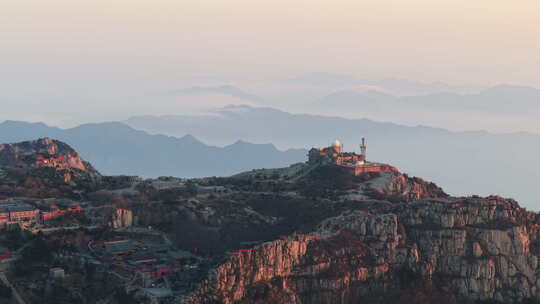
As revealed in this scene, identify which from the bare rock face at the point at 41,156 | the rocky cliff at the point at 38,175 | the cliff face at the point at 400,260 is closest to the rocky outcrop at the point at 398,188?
the cliff face at the point at 400,260

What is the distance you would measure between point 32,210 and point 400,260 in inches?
1783

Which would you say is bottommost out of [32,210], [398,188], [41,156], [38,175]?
[32,210]

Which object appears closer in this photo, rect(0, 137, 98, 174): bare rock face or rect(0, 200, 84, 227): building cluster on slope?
rect(0, 200, 84, 227): building cluster on slope

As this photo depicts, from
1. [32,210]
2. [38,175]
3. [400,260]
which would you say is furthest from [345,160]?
[32,210]

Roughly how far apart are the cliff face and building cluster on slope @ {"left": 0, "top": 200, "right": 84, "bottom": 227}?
3374 cm

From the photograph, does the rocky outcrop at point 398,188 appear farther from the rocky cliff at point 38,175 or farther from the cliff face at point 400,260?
the rocky cliff at point 38,175

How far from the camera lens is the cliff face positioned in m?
85.9

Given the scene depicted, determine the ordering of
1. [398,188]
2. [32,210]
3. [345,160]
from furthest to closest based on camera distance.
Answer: [345,160] < [398,188] < [32,210]

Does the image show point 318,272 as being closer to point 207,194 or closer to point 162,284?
point 162,284

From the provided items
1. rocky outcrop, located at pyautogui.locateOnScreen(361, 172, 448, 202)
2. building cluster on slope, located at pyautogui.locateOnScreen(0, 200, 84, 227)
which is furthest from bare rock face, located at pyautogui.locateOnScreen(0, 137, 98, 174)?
rocky outcrop, located at pyautogui.locateOnScreen(361, 172, 448, 202)

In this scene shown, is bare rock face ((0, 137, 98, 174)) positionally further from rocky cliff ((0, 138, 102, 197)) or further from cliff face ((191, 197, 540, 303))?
cliff face ((191, 197, 540, 303))

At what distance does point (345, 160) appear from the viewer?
500 ft

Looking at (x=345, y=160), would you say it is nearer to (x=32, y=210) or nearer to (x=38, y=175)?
(x=38, y=175)

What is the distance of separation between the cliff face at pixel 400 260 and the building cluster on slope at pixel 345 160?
35.2 meters
